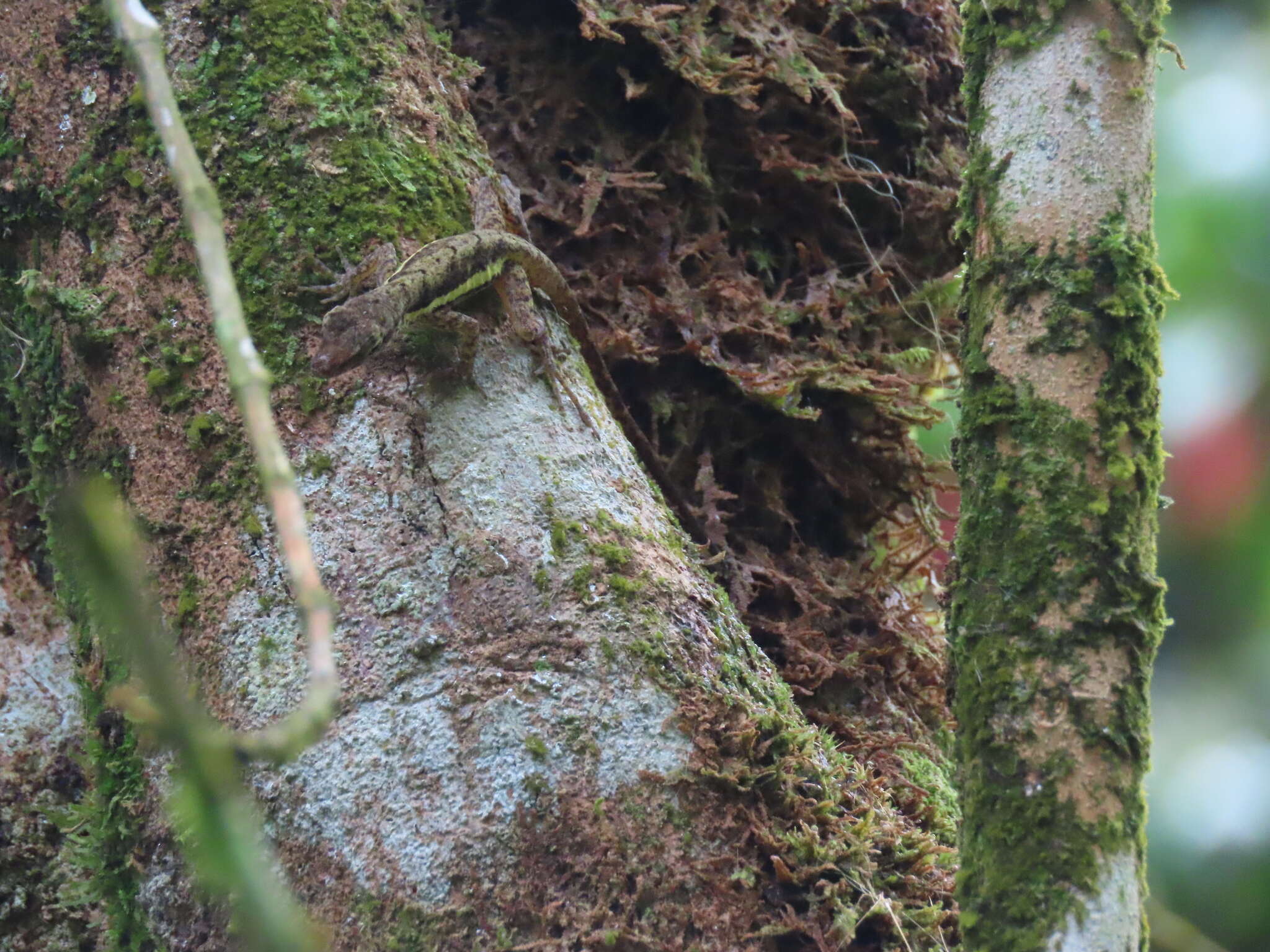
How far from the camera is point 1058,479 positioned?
1.94 metres

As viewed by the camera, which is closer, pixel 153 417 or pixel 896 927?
pixel 896 927

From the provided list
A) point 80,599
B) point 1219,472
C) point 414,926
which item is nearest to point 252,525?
point 80,599

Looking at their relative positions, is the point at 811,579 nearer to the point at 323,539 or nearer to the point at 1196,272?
the point at 323,539

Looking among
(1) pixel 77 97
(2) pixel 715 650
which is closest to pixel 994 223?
(2) pixel 715 650

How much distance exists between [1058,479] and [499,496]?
50.6 inches

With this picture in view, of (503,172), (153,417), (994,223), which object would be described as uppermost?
(503,172)

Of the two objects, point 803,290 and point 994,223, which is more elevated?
point 803,290

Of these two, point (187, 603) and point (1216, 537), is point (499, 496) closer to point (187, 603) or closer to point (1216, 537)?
point (187, 603)

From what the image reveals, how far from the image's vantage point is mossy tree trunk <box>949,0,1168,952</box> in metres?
1.77

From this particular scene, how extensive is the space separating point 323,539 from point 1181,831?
3883mm

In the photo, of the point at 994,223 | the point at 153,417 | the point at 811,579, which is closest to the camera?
the point at 994,223

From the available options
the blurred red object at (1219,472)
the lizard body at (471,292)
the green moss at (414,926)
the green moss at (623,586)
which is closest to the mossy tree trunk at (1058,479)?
the green moss at (623,586)

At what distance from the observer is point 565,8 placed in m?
3.67

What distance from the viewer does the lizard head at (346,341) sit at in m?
2.48
